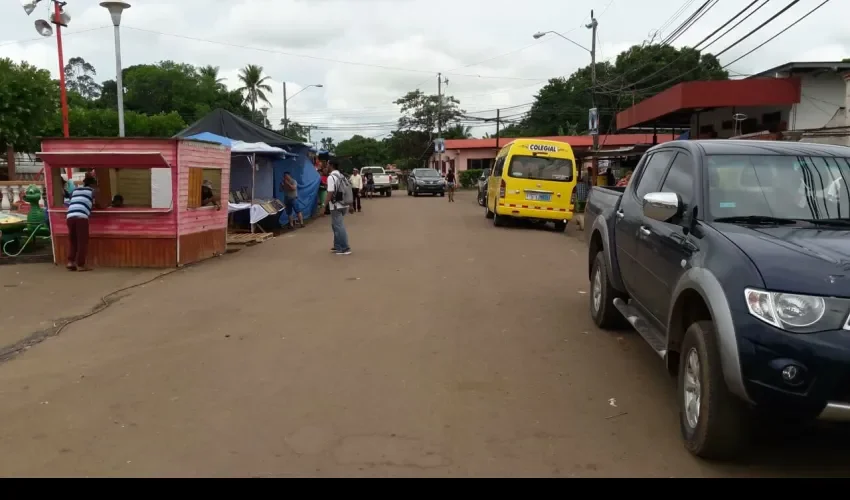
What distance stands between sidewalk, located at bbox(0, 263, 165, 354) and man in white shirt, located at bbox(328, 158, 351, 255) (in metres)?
3.27

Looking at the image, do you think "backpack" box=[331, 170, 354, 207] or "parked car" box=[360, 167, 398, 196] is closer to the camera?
"backpack" box=[331, 170, 354, 207]

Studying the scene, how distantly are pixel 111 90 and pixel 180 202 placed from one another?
7236cm

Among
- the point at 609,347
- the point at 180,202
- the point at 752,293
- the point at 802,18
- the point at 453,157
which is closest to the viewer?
the point at 752,293

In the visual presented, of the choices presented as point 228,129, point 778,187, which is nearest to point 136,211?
point 228,129

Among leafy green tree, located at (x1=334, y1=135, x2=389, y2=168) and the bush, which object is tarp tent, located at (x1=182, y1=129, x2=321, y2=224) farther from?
leafy green tree, located at (x1=334, y1=135, x2=389, y2=168)

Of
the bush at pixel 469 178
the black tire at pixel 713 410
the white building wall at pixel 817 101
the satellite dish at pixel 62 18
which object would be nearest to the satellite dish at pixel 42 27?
the satellite dish at pixel 62 18

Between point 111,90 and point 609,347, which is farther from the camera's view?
point 111,90

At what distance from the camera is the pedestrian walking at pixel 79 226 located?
1070 centimetres

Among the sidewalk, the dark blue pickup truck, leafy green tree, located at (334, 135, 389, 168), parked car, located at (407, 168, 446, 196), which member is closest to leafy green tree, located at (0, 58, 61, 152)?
parked car, located at (407, 168, 446, 196)

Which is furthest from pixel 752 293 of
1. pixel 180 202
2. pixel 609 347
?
pixel 180 202

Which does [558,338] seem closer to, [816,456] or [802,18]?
[816,456]

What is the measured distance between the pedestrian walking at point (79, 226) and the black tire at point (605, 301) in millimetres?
8092

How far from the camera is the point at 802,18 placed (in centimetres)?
1398

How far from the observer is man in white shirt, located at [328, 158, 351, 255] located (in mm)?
12508
